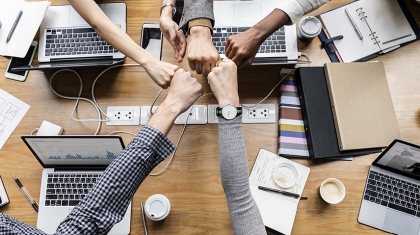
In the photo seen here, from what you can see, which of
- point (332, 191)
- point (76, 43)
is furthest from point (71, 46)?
point (332, 191)

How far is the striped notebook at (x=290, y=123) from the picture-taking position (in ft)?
3.86

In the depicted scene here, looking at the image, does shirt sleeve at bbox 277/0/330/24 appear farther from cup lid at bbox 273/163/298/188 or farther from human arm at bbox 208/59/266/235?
cup lid at bbox 273/163/298/188

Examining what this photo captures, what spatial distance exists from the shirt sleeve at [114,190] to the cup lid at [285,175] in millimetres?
432

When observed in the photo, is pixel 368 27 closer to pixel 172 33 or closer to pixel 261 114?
pixel 261 114

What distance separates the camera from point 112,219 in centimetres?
88

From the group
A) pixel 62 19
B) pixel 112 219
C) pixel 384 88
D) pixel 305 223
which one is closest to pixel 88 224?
pixel 112 219

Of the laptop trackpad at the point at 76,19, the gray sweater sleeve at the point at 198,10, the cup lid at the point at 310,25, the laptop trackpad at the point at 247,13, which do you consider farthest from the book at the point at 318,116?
the laptop trackpad at the point at 76,19

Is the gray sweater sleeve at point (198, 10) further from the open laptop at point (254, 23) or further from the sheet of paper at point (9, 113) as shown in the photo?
the sheet of paper at point (9, 113)

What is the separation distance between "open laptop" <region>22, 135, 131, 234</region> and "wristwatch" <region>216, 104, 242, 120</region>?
333 mm

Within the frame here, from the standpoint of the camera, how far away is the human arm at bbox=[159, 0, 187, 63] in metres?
1.18

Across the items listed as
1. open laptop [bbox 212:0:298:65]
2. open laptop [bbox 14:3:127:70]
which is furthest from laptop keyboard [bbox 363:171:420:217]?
open laptop [bbox 14:3:127:70]

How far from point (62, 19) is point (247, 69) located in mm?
691

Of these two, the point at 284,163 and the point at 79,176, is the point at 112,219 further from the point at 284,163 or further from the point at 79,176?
the point at 284,163

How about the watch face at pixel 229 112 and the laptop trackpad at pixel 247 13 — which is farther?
the laptop trackpad at pixel 247 13
